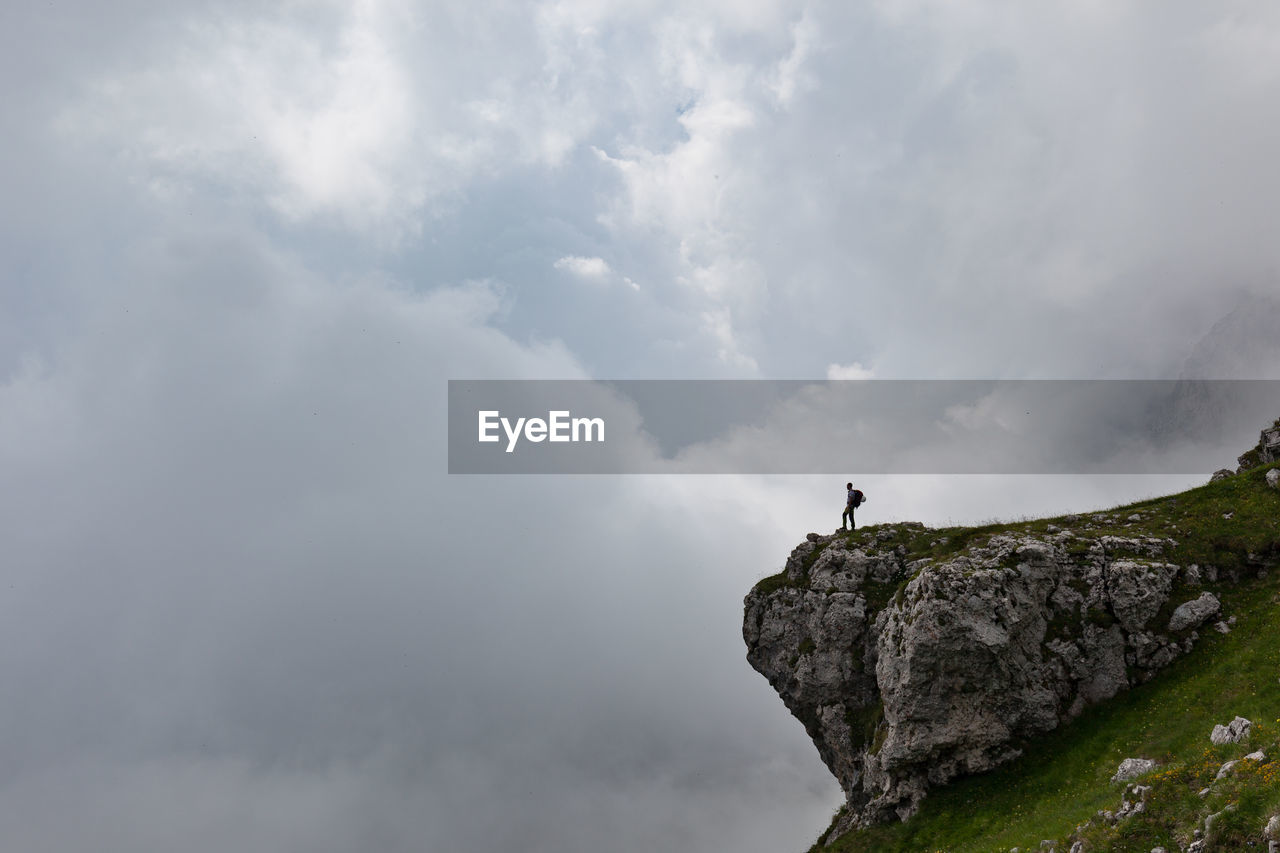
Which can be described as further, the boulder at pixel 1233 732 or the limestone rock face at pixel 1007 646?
the limestone rock face at pixel 1007 646

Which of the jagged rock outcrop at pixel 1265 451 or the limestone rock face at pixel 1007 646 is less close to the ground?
the jagged rock outcrop at pixel 1265 451

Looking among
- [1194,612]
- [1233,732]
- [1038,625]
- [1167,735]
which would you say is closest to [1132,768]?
→ [1167,735]

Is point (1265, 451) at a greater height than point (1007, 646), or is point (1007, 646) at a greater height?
point (1265, 451)

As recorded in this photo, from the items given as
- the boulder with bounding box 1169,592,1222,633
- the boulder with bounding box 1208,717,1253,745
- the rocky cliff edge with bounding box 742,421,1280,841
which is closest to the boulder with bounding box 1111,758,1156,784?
the boulder with bounding box 1208,717,1253,745

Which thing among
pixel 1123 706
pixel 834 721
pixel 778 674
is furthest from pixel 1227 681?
pixel 778 674

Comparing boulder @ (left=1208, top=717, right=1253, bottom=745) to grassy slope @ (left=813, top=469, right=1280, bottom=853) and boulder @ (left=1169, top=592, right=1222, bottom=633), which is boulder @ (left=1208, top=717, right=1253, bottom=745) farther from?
boulder @ (left=1169, top=592, right=1222, bottom=633)

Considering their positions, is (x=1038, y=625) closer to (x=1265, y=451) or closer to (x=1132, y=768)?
(x=1132, y=768)

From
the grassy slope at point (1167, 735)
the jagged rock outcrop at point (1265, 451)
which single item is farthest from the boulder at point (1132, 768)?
the jagged rock outcrop at point (1265, 451)

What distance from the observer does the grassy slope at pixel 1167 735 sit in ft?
84.4

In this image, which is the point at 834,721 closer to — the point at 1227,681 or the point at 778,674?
the point at 778,674

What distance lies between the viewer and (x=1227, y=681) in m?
34.7

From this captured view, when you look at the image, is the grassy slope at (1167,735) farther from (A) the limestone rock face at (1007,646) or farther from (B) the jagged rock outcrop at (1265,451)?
(B) the jagged rock outcrop at (1265,451)

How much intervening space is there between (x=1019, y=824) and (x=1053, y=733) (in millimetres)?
7199

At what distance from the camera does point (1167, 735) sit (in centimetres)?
3412
